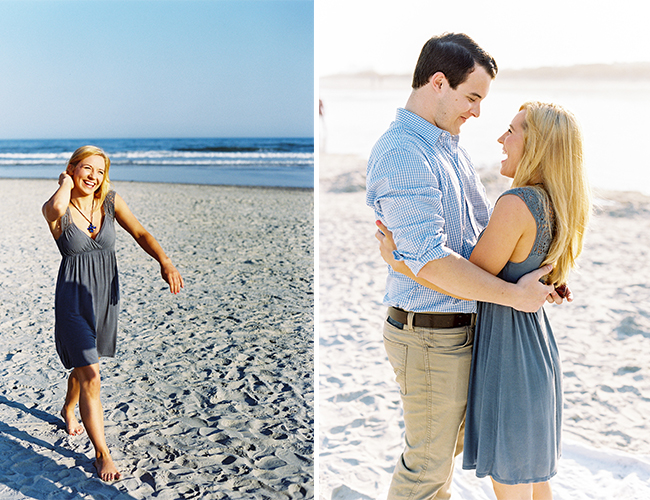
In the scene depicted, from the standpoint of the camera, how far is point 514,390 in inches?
67.6

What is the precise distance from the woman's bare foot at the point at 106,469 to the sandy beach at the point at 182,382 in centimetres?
5

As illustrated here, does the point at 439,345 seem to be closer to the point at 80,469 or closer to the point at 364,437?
the point at 364,437

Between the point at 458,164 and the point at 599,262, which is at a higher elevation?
the point at 458,164

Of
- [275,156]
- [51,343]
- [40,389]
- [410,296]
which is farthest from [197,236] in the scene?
[275,156]

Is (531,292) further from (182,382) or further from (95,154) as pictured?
(182,382)

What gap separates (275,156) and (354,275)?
18.6m

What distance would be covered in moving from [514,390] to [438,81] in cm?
96

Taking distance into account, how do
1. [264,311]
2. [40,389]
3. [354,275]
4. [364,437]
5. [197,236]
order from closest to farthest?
1. [364,437]
2. [40,389]
3. [264,311]
4. [354,275]
5. [197,236]

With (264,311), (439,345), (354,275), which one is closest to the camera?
(439,345)

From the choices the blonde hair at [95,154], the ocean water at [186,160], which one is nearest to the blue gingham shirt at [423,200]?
the blonde hair at [95,154]

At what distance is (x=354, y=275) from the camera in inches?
264

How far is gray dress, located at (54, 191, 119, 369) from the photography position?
2.58 meters

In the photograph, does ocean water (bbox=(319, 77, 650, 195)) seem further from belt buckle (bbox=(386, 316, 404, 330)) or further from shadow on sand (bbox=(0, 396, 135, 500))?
shadow on sand (bbox=(0, 396, 135, 500))

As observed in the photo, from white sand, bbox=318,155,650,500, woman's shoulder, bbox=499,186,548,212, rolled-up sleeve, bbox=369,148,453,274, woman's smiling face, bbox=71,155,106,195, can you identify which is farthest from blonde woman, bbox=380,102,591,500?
woman's smiling face, bbox=71,155,106,195
